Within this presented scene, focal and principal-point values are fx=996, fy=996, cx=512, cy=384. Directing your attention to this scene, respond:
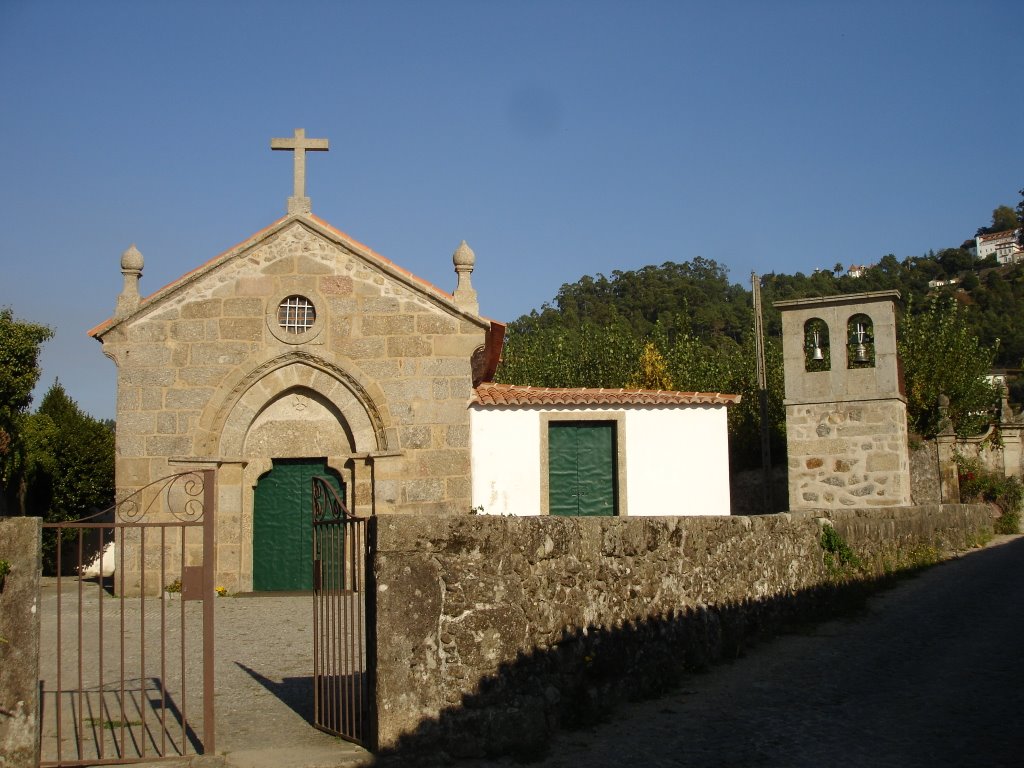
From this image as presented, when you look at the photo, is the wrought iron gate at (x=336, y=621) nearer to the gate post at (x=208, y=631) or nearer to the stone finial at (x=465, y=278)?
the gate post at (x=208, y=631)

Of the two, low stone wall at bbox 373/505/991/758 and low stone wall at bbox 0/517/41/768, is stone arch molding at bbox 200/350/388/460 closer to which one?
low stone wall at bbox 373/505/991/758

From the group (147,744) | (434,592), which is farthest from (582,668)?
(147,744)

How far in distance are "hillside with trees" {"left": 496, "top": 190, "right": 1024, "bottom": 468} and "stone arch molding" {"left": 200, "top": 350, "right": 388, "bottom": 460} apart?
1374 centimetres

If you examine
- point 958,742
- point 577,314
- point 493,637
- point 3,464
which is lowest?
point 958,742

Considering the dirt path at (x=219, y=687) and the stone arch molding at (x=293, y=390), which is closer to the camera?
the dirt path at (x=219, y=687)

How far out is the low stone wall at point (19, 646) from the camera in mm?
5227

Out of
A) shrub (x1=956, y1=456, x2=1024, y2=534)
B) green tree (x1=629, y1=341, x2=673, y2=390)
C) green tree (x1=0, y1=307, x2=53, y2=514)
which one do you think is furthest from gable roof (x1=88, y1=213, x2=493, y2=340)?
green tree (x1=629, y1=341, x2=673, y2=390)

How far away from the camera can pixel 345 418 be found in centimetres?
1502

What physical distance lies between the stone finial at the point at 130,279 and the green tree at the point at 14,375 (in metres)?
3.68

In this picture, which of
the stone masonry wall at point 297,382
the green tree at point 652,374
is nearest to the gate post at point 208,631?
the stone masonry wall at point 297,382

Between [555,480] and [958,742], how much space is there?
10350mm

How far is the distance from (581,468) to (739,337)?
4459 cm

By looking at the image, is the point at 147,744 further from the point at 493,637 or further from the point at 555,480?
the point at 555,480

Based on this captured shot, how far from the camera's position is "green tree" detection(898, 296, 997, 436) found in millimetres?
26047
